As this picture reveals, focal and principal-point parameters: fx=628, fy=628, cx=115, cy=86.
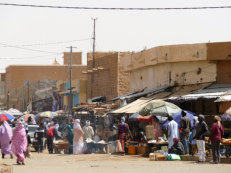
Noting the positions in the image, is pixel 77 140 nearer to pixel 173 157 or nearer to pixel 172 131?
pixel 172 131

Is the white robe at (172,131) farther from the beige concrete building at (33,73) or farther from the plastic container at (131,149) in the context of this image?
the beige concrete building at (33,73)

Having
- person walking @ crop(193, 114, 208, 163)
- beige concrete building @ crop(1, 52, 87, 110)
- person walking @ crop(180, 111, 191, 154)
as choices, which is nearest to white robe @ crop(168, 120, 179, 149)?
person walking @ crop(180, 111, 191, 154)

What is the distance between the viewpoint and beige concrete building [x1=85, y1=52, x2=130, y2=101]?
143 ft

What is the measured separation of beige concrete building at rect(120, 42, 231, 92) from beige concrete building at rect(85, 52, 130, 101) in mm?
9289

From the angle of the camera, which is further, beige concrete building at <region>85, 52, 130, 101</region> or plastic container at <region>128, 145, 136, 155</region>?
beige concrete building at <region>85, 52, 130, 101</region>

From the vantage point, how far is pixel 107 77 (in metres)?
45.6

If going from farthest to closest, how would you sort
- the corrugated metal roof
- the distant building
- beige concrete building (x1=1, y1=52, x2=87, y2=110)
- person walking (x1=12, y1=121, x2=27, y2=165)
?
beige concrete building (x1=1, y1=52, x2=87, y2=110), the distant building, the corrugated metal roof, person walking (x1=12, y1=121, x2=27, y2=165)

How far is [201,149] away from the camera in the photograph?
18.6 metres

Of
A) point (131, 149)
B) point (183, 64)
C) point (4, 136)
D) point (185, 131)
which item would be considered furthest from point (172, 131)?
point (183, 64)

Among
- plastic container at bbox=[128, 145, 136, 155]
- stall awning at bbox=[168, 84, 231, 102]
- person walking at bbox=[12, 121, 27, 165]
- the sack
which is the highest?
stall awning at bbox=[168, 84, 231, 102]

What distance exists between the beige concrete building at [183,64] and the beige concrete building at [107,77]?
9289mm

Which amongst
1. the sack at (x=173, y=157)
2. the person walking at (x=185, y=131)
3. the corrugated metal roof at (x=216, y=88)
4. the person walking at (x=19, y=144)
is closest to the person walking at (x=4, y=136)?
the person walking at (x=19, y=144)

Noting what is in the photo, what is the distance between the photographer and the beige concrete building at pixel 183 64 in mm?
27266

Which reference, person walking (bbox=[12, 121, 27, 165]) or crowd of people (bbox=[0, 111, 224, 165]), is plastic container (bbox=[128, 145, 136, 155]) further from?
person walking (bbox=[12, 121, 27, 165])
